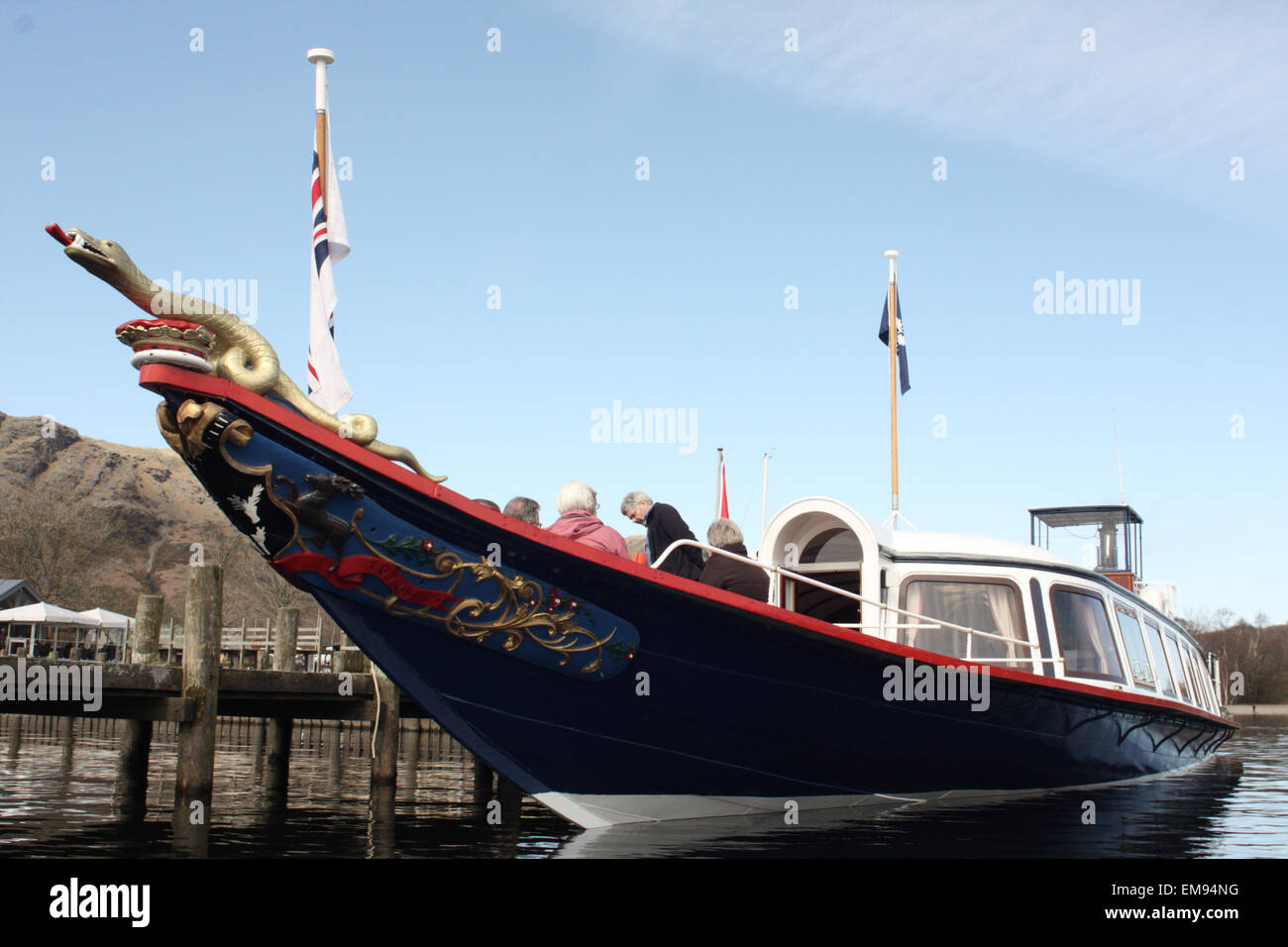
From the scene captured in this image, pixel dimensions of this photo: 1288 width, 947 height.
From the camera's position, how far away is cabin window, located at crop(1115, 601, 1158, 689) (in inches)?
490

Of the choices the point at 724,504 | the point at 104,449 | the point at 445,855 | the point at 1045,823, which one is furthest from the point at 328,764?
the point at 104,449

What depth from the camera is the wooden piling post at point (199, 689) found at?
11.0m

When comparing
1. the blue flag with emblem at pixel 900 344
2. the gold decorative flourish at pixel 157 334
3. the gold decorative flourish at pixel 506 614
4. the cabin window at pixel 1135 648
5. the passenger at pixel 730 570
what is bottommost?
the cabin window at pixel 1135 648

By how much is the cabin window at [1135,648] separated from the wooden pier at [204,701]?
6.49m

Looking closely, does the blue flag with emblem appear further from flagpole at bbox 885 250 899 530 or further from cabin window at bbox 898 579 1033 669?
cabin window at bbox 898 579 1033 669

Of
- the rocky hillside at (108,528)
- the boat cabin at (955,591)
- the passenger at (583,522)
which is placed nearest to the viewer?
the passenger at (583,522)

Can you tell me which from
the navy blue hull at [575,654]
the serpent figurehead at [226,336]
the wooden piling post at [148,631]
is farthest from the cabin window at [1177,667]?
the wooden piling post at [148,631]

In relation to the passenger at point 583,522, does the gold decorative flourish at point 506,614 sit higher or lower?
lower

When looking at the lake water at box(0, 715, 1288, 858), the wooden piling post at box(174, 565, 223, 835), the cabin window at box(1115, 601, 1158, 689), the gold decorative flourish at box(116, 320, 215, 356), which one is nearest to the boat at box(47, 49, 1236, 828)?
the gold decorative flourish at box(116, 320, 215, 356)

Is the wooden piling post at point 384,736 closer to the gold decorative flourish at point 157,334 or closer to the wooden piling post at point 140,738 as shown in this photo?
the wooden piling post at point 140,738

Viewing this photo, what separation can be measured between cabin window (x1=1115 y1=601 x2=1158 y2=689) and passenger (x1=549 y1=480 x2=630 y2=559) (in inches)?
247

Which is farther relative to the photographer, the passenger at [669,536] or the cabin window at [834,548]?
the cabin window at [834,548]

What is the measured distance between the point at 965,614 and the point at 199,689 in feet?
23.5
